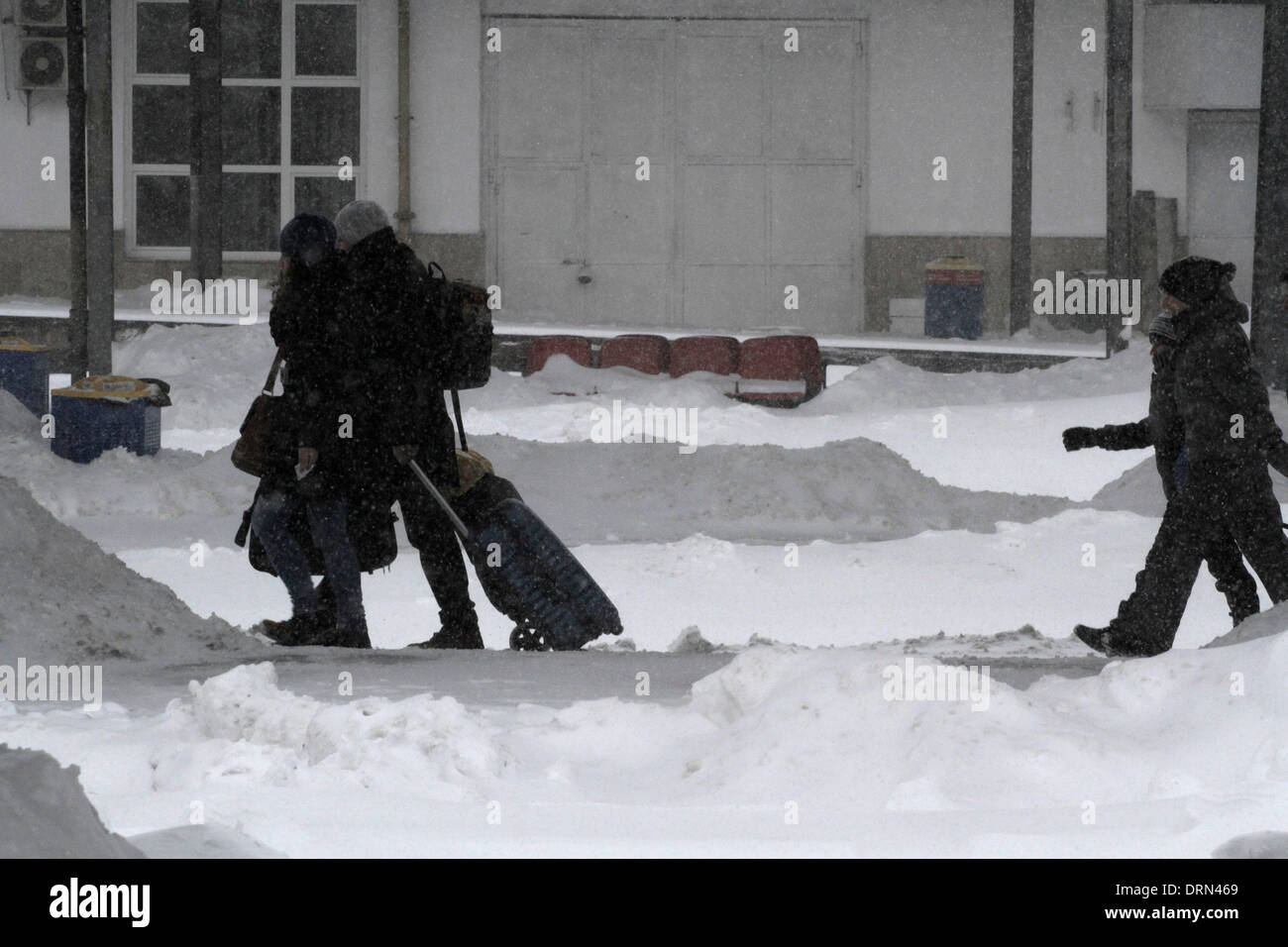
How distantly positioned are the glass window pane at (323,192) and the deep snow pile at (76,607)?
540 inches

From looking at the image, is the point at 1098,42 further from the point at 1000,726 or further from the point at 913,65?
the point at 1000,726

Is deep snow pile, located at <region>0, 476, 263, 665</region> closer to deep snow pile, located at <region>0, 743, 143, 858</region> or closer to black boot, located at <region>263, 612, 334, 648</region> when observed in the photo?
black boot, located at <region>263, 612, 334, 648</region>

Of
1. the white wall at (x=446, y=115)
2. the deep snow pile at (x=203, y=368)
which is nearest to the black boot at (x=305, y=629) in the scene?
the deep snow pile at (x=203, y=368)

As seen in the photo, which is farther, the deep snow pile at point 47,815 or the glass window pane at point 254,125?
the glass window pane at point 254,125

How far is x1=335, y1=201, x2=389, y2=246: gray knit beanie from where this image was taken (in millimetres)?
6785

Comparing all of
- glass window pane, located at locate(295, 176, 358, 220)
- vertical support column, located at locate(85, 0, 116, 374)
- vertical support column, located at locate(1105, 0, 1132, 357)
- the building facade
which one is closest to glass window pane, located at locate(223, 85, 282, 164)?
the building facade

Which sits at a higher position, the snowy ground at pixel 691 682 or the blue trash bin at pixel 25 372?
the blue trash bin at pixel 25 372

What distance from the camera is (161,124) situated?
2142cm

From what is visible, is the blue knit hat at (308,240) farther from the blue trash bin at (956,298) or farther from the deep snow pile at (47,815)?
the blue trash bin at (956,298)

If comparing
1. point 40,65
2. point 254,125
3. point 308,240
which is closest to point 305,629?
point 308,240

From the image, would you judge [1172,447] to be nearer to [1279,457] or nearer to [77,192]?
[1279,457]

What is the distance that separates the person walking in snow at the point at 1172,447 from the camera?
7141 millimetres

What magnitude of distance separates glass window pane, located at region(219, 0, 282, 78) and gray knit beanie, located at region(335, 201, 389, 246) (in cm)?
1511

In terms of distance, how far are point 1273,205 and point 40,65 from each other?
525 inches
